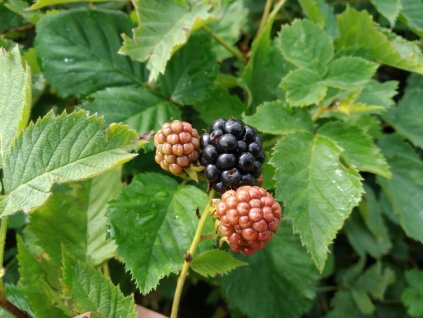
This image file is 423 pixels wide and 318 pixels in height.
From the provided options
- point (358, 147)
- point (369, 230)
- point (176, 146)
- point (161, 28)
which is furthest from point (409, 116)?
point (176, 146)

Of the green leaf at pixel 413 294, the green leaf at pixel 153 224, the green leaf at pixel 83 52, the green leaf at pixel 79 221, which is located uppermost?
the green leaf at pixel 83 52

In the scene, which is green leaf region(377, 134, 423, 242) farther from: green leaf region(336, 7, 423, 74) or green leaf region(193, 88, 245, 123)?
green leaf region(193, 88, 245, 123)

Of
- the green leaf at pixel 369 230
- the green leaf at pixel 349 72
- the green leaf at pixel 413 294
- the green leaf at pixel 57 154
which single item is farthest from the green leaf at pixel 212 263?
the green leaf at pixel 413 294

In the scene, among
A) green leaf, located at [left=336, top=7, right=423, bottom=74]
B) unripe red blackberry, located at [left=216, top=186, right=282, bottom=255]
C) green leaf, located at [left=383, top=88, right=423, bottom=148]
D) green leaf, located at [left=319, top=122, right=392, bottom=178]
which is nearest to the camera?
unripe red blackberry, located at [left=216, top=186, right=282, bottom=255]

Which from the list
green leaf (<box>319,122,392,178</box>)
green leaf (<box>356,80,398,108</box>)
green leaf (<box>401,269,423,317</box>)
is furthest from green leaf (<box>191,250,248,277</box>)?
green leaf (<box>401,269,423,317</box>)

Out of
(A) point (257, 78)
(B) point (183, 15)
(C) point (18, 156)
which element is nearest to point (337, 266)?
(A) point (257, 78)

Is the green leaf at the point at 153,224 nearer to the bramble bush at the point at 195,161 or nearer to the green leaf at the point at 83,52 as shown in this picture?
the bramble bush at the point at 195,161

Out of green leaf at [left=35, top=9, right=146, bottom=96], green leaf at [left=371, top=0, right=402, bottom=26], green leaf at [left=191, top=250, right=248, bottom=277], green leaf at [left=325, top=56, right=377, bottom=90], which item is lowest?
green leaf at [left=191, top=250, right=248, bottom=277]
